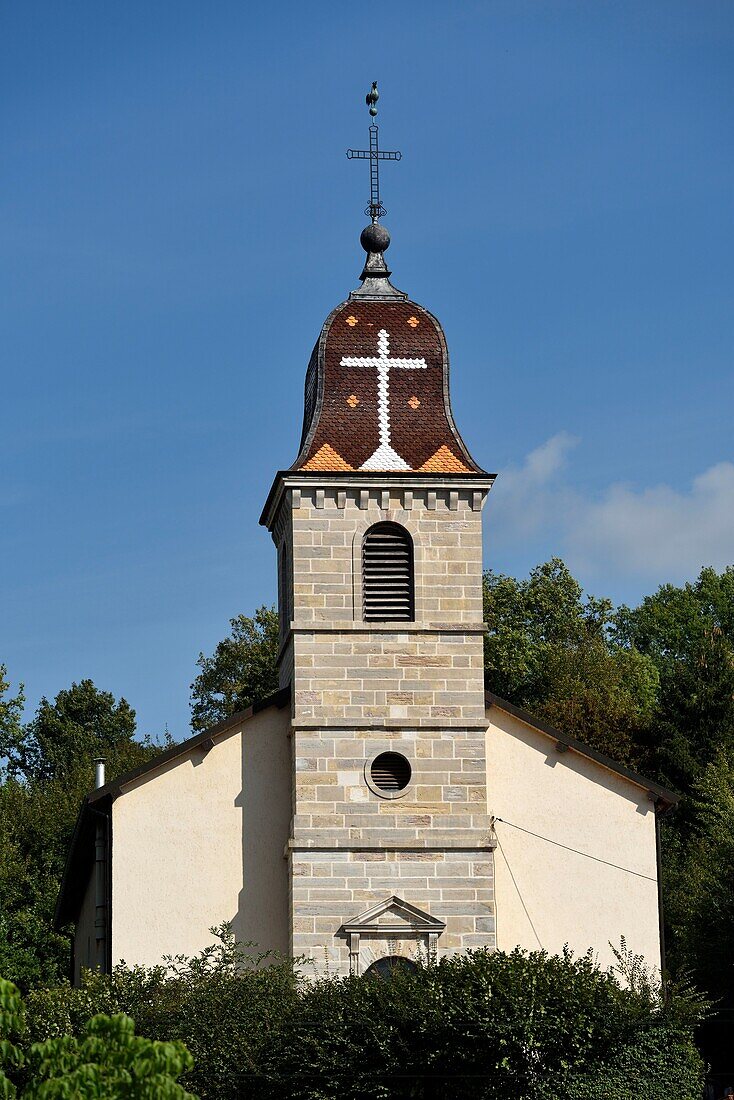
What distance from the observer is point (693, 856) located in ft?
142

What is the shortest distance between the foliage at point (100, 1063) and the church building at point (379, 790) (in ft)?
45.8

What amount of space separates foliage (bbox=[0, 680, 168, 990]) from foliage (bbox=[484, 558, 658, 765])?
14.5 meters

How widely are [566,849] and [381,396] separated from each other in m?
8.17

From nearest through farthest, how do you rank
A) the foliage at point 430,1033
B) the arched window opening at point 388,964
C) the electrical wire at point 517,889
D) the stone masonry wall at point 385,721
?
the foliage at point 430,1033
the arched window opening at point 388,964
the stone masonry wall at point 385,721
the electrical wire at point 517,889

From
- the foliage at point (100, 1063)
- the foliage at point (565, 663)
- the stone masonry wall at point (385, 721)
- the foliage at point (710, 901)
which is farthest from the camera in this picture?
the foliage at point (565, 663)

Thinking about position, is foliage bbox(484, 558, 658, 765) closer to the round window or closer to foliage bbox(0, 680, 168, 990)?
foliage bbox(0, 680, 168, 990)

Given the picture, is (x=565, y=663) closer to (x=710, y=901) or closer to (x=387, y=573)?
(x=710, y=901)

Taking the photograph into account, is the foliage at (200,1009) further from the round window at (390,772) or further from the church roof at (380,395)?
the church roof at (380,395)

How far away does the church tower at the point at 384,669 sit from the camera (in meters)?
29.0

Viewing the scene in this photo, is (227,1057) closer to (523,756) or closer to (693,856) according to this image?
(523,756)

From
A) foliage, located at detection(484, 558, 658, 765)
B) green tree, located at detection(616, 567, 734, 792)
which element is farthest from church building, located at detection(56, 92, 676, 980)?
foliage, located at detection(484, 558, 658, 765)

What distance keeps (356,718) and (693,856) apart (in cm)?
1626

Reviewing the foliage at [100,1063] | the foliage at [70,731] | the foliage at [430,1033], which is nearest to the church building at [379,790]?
the foliage at [430,1033]

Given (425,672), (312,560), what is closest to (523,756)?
(425,672)
